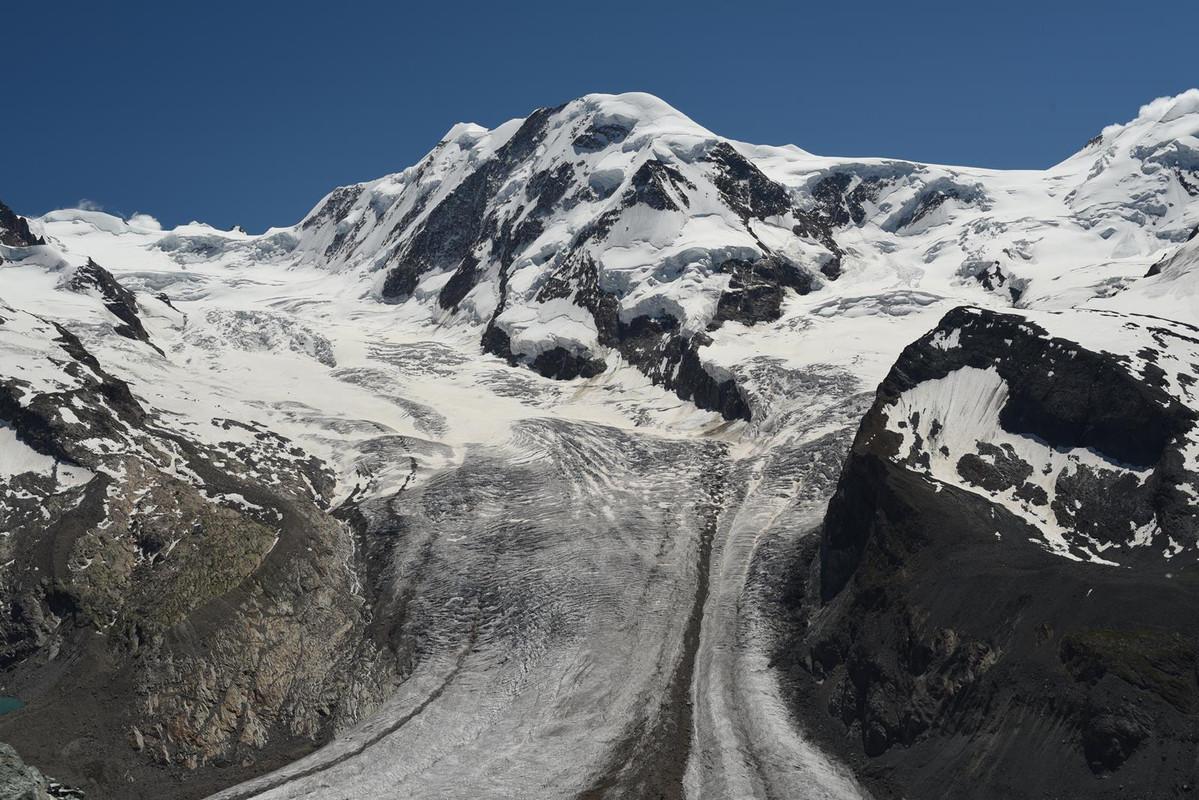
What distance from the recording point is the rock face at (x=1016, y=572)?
1511 inches

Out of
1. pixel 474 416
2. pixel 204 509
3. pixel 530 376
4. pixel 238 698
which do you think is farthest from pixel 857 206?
pixel 238 698

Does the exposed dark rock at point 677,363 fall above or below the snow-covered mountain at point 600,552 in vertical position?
above

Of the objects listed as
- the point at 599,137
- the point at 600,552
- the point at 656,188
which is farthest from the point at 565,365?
the point at 599,137

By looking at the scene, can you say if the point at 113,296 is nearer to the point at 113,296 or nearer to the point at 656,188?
the point at 113,296

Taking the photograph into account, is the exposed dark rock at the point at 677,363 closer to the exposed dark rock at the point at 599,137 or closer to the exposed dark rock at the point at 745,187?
the exposed dark rock at the point at 745,187

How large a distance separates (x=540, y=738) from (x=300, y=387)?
75.4m

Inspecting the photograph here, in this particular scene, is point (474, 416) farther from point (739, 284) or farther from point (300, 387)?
point (739, 284)

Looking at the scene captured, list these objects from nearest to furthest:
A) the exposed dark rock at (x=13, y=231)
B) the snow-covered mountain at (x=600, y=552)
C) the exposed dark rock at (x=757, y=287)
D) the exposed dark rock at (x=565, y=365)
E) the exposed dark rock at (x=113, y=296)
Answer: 1. the snow-covered mountain at (x=600, y=552)
2. the exposed dark rock at (x=565, y=365)
3. the exposed dark rock at (x=757, y=287)
4. the exposed dark rock at (x=113, y=296)
5. the exposed dark rock at (x=13, y=231)

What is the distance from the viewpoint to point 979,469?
6153 centimetres

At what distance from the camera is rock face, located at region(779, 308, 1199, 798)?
38.4 m

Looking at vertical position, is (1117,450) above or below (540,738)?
above

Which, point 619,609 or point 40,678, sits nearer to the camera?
point 40,678

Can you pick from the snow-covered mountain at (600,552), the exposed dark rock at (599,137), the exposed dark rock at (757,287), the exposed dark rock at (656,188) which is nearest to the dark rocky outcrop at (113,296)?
the snow-covered mountain at (600,552)

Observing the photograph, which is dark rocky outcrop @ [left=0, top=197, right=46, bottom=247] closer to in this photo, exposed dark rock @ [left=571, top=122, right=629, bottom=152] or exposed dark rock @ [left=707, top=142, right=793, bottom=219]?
exposed dark rock @ [left=571, top=122, right=629, bottom=152]
